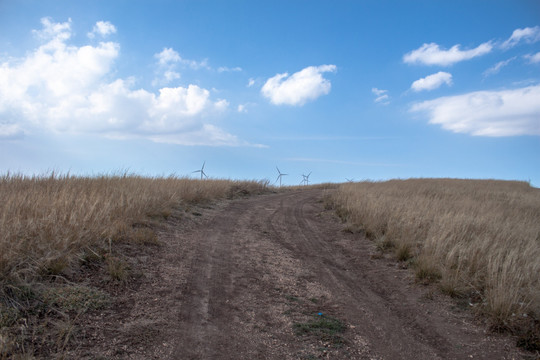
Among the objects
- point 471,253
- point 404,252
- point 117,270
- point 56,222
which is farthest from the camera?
point 404,252

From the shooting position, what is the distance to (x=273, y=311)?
14.3 ft

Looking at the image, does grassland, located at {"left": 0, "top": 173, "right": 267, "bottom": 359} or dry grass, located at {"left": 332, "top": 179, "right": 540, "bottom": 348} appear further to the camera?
dry grass, located at {"left": 332, "top": 179, "right": 540, "bottom": 348}

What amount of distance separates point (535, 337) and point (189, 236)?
6776 millimetres

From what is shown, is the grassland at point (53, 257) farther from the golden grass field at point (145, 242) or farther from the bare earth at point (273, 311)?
the bare earth at point (273, 311)

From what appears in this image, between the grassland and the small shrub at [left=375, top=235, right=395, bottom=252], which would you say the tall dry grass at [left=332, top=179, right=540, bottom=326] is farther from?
the grassland

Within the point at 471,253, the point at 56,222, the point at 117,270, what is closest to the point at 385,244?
the point at 471,253

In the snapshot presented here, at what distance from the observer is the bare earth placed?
3480 mm

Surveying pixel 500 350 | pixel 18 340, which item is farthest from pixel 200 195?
pixel 500 350

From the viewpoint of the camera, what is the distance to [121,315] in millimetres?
3918

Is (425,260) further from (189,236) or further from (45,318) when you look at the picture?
(45,318)

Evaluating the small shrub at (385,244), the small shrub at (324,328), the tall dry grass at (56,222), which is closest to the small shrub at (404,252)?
the small shrub at (385,244)

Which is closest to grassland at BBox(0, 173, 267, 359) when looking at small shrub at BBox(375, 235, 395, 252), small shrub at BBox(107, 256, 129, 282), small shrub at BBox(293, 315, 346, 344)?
small shrub at BBox(107, 256, 129, 282)

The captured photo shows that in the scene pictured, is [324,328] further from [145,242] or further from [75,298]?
[145,242]

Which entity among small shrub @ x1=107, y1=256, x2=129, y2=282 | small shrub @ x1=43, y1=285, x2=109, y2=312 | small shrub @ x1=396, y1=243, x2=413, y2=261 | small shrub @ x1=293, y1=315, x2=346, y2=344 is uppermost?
Result: small shrub @ x1=396, y1=243, x2=413, y2=261
